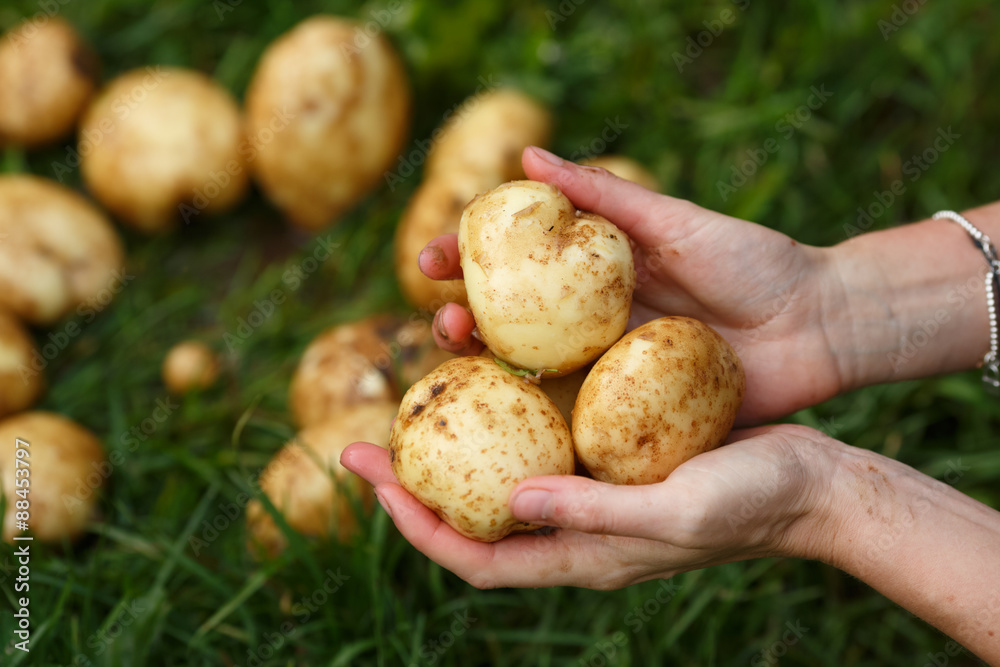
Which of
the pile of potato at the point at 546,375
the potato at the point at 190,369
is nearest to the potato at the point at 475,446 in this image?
the pile of potato at the point at 546,375

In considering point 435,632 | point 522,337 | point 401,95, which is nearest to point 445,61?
point 401,95

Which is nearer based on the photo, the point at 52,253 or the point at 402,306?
the point at 52,253

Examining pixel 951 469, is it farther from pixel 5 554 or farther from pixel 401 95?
pixel 5 554

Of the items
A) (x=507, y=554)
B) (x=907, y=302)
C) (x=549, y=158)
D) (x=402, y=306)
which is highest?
(x=549, y=158)

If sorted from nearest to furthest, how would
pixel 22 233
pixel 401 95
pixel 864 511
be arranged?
pixel 864 511 < pixel 22 233 < pixel 401 95

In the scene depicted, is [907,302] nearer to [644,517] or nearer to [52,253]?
[644,517]

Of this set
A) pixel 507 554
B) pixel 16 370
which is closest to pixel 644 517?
pixel 507 554

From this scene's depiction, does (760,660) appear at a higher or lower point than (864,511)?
lower
